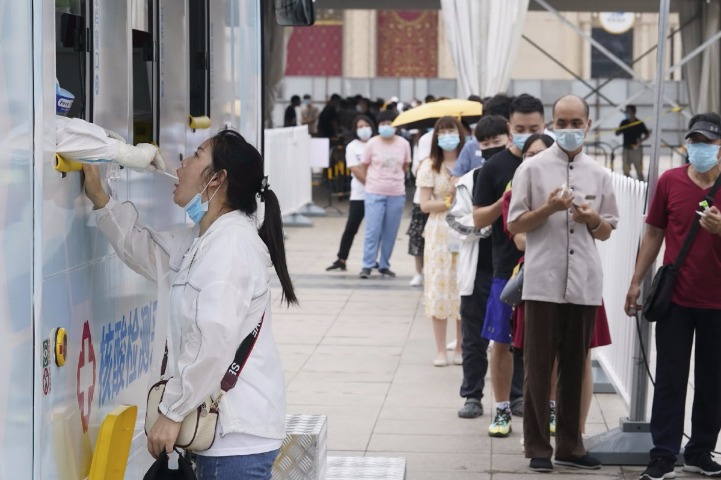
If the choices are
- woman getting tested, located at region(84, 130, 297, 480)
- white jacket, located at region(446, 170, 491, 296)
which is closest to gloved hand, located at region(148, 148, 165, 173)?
woman getting tested, located at region(84, 130, 297, 480)

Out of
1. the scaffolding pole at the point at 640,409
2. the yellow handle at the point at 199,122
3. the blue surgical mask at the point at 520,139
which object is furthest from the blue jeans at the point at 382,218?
the yellow handle at the point at 199,122

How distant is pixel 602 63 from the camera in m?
45.0

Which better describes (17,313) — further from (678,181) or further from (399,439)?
(399,439)

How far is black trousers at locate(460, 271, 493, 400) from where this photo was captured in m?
8.05

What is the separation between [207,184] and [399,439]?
388 centimetres

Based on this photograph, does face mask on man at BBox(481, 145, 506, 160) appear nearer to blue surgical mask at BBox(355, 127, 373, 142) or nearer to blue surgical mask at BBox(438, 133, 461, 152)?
blue surgical mask at BBox(438, 133, 461, 152)

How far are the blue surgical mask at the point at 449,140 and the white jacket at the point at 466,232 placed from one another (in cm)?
144

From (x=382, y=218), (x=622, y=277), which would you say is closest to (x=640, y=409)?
(x=622, y=277)

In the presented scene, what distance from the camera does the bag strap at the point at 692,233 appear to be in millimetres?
6359

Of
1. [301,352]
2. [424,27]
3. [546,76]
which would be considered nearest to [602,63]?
[546,76]

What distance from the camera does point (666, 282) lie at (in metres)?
6.42

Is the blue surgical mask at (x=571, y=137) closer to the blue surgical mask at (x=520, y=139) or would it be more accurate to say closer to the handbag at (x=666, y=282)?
the handbag at (x=666, y=282)

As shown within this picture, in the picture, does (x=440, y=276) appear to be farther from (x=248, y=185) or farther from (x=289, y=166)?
(x=289, y=166)

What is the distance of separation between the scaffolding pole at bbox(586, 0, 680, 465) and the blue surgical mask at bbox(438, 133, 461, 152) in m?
2.66
